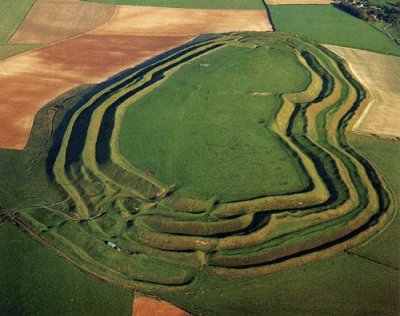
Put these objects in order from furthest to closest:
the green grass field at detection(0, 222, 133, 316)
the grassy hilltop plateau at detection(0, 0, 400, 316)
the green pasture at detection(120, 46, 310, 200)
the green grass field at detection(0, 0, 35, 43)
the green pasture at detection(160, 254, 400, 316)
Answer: the green grass field at detection(0, 0, 35, 43), the green pasture at detection(120, 46, 310, 200), the grassy hilltop plateau at detection(0, 0, 400, 316), the green pasture at detection(160, 254, 400, 316), the green grass field at detection(0, 222, 133, 316)

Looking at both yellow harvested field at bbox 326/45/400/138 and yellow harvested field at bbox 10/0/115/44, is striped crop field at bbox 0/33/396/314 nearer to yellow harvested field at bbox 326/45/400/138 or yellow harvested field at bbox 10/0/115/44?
yellow harvested field at bbox 326/45/400/138

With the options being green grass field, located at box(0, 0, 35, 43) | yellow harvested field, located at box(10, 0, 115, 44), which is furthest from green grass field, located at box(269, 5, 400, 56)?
green grass field, located at box(0, 0, 35, 43)

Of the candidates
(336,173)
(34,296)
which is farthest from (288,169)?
(34,296)

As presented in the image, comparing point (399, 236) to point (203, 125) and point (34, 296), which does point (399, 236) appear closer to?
point (203, 125)

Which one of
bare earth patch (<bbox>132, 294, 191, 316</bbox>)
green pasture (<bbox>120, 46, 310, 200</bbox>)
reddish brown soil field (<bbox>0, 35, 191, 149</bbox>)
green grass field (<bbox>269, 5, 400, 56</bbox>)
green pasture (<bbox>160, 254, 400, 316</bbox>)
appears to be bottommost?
reddish brown soil field (<bbox>0, 35, 191, 149</bbox>)

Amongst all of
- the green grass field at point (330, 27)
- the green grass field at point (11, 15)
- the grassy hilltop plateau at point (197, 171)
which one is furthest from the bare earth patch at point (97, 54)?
the green grass field at point (11, 15)

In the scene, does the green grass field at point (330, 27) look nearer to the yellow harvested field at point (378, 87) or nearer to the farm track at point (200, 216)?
the yellow harvested field at point (378, 87)
